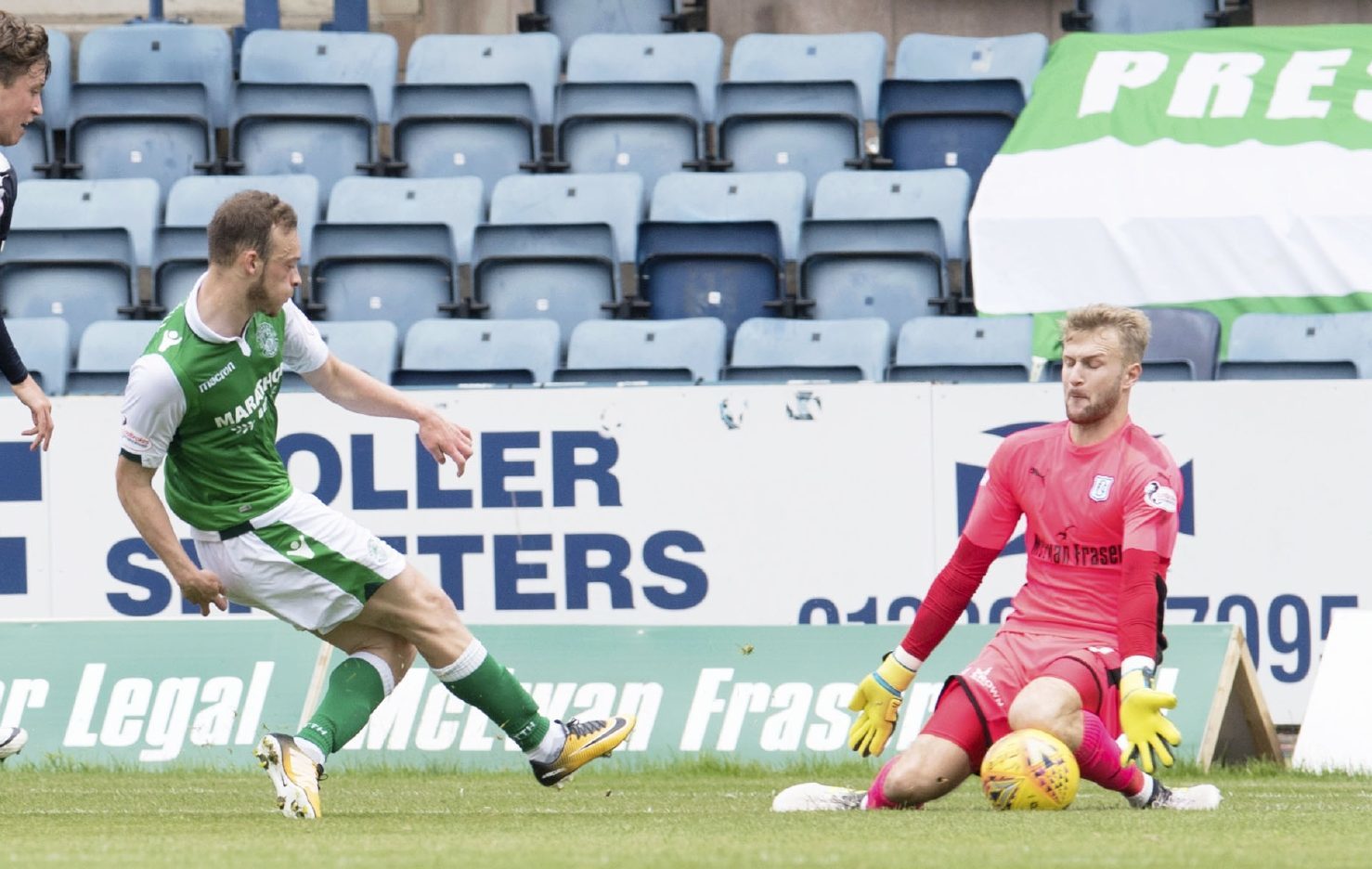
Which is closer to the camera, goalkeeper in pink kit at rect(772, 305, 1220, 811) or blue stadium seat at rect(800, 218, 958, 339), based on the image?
goalkeeper in pink kit at rect(772, 305, 1220, 811)

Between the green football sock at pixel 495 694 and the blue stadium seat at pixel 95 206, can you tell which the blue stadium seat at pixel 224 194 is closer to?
the blue stadium seat at pixel 95 206

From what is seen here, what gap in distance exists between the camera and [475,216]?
39.5ft

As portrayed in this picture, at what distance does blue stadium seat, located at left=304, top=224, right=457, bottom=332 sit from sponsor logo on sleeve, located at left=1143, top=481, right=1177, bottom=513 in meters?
6.40

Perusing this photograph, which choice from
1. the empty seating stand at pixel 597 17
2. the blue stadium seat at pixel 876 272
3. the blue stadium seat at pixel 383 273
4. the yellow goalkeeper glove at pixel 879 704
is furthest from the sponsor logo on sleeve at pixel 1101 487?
the empty seating stand at pixel 597 17

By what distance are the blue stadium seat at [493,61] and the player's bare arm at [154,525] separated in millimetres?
7683

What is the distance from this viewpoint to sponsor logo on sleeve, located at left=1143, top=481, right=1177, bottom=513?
232 inches

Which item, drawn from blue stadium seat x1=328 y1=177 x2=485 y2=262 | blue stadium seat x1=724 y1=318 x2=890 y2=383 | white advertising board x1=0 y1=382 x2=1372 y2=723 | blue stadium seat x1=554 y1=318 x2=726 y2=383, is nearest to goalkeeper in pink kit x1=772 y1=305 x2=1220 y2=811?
white advertising board x1=0 y1=382 x2=1372 y2=723

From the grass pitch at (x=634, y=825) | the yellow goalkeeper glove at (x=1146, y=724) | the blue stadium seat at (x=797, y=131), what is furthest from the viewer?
the blue stadium seat at (x=797, y=131)

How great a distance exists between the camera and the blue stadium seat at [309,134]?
12.8 metres

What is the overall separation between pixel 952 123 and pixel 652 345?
3.14 meters

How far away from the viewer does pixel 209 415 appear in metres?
5.72

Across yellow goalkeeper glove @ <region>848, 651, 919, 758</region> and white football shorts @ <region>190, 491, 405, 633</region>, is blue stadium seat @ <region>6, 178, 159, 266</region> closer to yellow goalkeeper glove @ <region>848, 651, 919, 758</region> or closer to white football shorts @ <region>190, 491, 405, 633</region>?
white football shorts @ <region>190, 491, 405, 633</region>

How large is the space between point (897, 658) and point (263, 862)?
253cm

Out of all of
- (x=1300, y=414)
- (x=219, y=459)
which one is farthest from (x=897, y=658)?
(x=1300, y=414)
